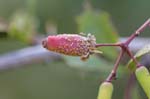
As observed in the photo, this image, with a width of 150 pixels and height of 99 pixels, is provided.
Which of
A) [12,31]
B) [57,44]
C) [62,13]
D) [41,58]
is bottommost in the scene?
[57,44]

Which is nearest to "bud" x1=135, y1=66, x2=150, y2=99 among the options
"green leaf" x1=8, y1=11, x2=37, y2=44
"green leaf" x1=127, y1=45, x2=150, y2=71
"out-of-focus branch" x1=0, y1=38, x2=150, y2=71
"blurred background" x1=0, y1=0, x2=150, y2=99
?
"green leaf" x1=127, y1=45, x2=150, y2=71

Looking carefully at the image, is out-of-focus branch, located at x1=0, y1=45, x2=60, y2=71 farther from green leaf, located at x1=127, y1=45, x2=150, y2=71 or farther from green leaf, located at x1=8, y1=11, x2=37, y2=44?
green leaf, located at x1=127, y1=45, x2=150, y2=71

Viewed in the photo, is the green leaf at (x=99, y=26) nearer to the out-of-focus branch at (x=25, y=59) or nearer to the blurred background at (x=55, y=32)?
the blurred background at (x=55, y=32)

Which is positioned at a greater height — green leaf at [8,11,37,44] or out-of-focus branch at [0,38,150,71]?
green leaf at [8,11,37,44]

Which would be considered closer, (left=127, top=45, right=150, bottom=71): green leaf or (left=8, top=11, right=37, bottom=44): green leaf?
(left=127, top=45, right=150, bottom=71): green leaf

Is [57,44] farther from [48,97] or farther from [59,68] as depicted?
[48,97]

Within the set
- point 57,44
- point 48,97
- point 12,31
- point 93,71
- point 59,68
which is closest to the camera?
point 57,44

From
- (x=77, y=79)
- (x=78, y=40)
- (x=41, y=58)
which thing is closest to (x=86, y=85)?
(x=77, y=79)

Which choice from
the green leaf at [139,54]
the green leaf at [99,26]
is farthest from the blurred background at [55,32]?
the green leaf at [139,54]
